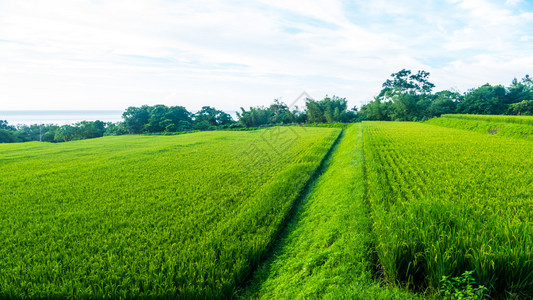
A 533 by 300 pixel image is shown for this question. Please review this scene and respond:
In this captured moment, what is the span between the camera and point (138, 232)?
4.04 m

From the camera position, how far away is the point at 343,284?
283 cm

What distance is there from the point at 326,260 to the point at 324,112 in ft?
171

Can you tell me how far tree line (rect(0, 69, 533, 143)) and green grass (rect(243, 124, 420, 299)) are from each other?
123ft

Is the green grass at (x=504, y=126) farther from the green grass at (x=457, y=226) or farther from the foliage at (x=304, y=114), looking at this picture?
the foliage at (x=304, y=114)

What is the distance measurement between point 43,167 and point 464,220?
1483cm

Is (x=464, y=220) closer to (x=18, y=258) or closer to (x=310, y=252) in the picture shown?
(x=310, y=252)

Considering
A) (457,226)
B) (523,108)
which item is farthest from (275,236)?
Answer: (523,108)

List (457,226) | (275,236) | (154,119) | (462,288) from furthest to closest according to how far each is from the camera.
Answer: (154,119)
(275,236)
(457,226)
(462,288)

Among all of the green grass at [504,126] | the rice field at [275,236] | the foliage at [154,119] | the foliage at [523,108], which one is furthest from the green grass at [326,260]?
the foliage at [523,108]

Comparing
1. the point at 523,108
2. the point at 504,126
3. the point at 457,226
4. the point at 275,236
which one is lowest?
the point at 275,236

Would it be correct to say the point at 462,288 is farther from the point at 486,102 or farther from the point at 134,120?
the point at 134,120

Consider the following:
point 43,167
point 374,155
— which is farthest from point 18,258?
point 374,155

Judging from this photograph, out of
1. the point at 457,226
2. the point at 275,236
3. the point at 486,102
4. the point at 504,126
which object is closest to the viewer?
the point at 457,226

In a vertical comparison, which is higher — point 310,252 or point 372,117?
point 372,117
